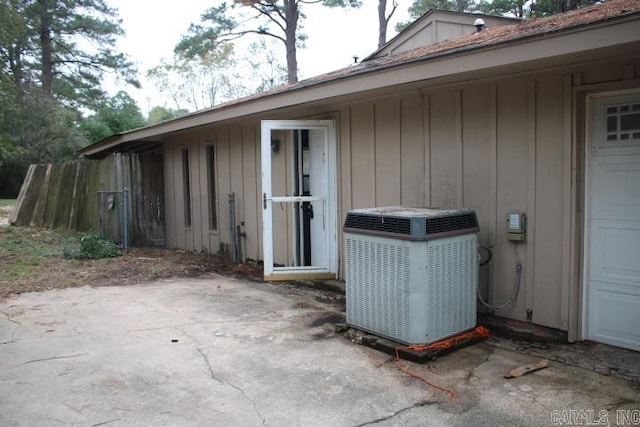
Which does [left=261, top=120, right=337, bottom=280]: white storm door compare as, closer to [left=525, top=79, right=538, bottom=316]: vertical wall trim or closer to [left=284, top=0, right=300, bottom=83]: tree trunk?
[left=525, top=79, right=538, bottom=316]: vertical wall trim

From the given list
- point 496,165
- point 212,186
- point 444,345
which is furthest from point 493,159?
point 212,186

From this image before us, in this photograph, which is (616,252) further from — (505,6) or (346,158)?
(505,6)

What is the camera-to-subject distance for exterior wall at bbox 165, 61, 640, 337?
12.7 ft

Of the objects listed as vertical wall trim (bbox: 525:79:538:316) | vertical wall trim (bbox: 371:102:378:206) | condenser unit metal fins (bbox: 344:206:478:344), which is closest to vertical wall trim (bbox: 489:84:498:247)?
vertical wall trim (bbox: 525:79:538:316)

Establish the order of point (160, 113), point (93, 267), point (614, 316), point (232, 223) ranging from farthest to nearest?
1. point (160, 113)
2. point (232, 223)
3. point (93, 267)
4. point (614, 316)

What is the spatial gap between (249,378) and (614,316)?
2723 mm

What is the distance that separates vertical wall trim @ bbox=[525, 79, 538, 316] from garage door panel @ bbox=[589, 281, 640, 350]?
454 millimetres

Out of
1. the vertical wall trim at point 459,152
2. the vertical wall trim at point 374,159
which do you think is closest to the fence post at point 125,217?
the vertical wall trim at point 374,159

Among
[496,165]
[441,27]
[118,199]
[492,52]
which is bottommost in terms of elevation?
[118,199]

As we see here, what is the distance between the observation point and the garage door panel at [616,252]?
365cm

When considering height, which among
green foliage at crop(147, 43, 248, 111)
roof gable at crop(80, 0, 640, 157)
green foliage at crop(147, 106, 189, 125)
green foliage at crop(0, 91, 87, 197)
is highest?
green foliage at crop(147, 43, 248, 111)

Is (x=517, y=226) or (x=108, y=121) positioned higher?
(x=108, y=121)

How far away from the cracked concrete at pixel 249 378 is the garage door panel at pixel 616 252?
2.37 ft

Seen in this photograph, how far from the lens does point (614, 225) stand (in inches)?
147
